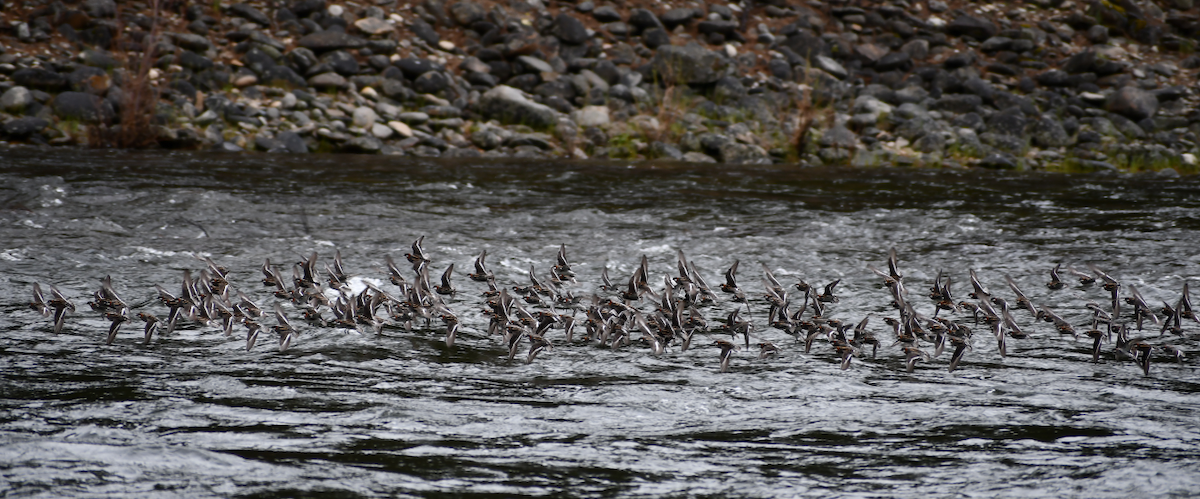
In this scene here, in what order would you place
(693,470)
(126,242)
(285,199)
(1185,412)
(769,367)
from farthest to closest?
1. (285,199)
2. (126,242)
3. (769,367)
4. (1185,412)
5. (693,470)

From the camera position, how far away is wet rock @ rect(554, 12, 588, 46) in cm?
1634

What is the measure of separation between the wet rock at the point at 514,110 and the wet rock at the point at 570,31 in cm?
250

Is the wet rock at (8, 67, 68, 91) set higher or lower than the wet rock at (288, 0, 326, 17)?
lower

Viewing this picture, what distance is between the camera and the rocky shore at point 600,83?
1316cm

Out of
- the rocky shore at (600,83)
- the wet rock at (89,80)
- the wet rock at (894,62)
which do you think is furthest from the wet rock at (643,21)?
the wet rock at (89,80)

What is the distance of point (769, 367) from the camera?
5.35 m

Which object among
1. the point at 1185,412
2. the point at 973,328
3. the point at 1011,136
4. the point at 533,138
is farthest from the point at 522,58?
the point at 1185,412

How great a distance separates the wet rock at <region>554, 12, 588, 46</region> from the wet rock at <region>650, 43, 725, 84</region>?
132 centimetres

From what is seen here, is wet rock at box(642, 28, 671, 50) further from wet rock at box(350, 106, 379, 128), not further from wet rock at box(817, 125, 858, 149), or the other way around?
wet rock at box(350, 106, 379, 128)

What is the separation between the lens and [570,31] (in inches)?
645

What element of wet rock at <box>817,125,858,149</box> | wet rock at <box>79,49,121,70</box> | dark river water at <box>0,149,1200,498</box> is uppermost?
wet rock at <box>79,49,121,70</box>

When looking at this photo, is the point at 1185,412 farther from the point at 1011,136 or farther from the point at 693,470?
the point at 1011,136

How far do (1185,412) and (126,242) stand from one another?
24.0 ft

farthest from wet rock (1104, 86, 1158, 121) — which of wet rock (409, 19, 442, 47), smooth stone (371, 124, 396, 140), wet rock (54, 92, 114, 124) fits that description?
wet rock (54, 92, 114, 124)
